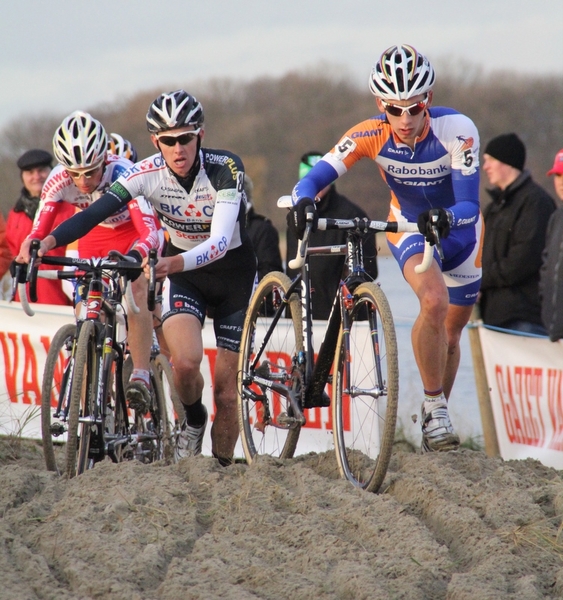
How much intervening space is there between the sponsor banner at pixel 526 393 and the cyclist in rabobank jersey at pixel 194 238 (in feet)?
7.89

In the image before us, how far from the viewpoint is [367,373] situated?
223 inches

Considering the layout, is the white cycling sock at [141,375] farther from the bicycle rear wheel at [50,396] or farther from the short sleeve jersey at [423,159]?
the short sleeve jersey at [423,159]

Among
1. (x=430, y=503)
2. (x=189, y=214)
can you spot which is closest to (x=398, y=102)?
(x=189, y=214)

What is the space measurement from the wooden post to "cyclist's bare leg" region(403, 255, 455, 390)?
7.89ft

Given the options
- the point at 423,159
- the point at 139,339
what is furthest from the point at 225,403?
the point at 423,159

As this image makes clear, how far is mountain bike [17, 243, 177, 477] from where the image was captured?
236 inches

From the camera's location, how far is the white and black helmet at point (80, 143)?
6.99 meters

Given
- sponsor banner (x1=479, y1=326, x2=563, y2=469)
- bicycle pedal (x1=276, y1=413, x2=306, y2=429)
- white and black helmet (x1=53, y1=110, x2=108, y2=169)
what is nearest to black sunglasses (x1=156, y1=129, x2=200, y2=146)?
white and black helmet (x1=53, y1=110, x2=108, y2=169)

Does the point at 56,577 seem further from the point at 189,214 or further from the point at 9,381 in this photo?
the point at 9,381

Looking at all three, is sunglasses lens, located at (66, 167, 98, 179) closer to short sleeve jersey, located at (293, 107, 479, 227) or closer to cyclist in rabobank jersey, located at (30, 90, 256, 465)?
cyclist in rabobank jersey, located at (30, 90, 256, 465)

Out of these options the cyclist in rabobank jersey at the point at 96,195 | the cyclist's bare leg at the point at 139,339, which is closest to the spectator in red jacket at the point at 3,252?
the cyclist in rabobank jersey at the point at 96,195

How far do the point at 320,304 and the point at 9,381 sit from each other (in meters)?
3.18

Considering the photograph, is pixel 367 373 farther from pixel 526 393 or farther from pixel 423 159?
pixel 526 393

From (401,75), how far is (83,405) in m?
2.81
